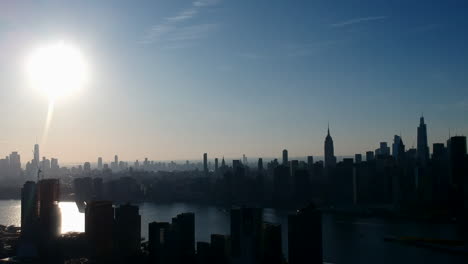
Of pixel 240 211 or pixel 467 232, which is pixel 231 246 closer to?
pixel 240 211

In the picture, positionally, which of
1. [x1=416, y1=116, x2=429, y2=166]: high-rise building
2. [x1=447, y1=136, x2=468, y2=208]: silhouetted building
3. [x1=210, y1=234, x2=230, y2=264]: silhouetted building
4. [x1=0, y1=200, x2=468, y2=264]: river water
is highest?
[x1=416, y1=116, x2=429, y2=166]: high-rise building

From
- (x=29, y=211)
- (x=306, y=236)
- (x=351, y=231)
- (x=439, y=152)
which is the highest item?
(x=439, y=152)

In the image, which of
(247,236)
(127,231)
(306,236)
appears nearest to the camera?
(306,236)

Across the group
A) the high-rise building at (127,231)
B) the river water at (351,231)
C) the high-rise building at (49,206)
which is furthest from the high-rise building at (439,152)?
the high-rise building at (49,206)

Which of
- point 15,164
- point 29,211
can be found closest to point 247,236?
point 29,211

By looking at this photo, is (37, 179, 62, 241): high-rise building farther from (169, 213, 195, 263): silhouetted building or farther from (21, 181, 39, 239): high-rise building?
(169, 213, 195, 263): silhouetted building

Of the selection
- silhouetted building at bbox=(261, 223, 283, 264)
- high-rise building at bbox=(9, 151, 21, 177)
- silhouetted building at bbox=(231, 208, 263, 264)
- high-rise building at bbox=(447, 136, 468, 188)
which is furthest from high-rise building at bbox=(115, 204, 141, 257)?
high-rise building at bbox=(9, 151, 21, 177)

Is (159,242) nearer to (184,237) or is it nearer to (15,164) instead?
(184,237)

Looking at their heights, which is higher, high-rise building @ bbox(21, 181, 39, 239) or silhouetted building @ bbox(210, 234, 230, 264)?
high-rise building @ bbox(21, 181, 39, 239)
